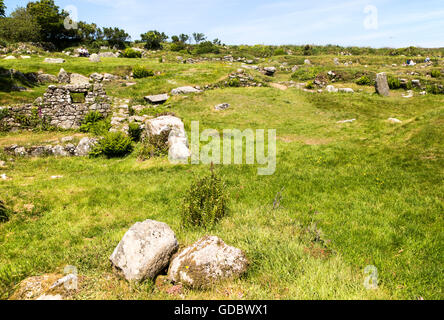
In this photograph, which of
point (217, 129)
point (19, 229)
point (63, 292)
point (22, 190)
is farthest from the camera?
point (217, 129)

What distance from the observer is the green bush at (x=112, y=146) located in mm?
13570

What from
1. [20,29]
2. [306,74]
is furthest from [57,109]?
[20,29]

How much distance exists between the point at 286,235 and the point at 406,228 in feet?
10.5

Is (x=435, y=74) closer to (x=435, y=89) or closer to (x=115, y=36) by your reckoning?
(x=435, y=89)

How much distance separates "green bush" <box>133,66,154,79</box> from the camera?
2789 centimetres

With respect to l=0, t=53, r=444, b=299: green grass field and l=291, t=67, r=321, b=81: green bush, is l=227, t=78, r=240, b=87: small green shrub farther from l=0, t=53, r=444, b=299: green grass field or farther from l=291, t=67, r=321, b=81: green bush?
l=0, t=53, r=444, b=299: green grass field

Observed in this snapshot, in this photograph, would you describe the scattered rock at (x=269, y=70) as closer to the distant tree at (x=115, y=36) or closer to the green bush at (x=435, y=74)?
the green bush at (x=435, y=74)

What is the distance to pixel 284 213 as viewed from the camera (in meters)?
7.25

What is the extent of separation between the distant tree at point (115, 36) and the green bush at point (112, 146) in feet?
202

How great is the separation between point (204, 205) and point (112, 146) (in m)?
9.11

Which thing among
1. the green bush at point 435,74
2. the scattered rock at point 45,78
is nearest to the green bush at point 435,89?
the green bush at point 435,74

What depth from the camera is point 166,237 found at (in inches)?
200
